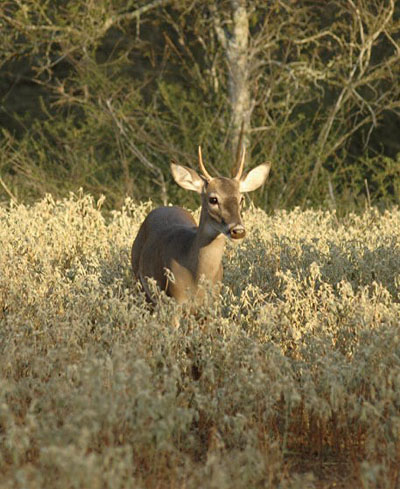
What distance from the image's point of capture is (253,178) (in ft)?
22.2

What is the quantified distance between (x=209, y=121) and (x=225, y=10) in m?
1.56

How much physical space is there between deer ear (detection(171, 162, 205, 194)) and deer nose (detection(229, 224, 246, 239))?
746mm

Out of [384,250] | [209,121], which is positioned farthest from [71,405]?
[209,121]

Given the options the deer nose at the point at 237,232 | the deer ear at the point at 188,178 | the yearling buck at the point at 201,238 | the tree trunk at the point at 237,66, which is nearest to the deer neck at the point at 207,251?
the yearling buck at the point at 201,238

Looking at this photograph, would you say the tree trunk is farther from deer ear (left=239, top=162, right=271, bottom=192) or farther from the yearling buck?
the yearling buck

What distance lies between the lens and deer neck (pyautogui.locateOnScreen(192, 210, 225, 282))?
20.4 feet

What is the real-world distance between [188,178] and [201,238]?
1.82 ft

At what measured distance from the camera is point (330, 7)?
48.1ft

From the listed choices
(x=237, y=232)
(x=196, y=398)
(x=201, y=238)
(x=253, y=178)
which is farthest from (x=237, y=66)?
(x=196, y=398)

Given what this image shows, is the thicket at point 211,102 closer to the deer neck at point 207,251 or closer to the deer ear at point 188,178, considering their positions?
the deer ear at point 188,178

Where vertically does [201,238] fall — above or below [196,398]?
above

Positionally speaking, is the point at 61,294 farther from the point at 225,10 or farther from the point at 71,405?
the point at 225,10

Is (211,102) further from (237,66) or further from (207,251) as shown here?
→ (207,251)

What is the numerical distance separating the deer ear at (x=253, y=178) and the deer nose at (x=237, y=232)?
0.74 m
